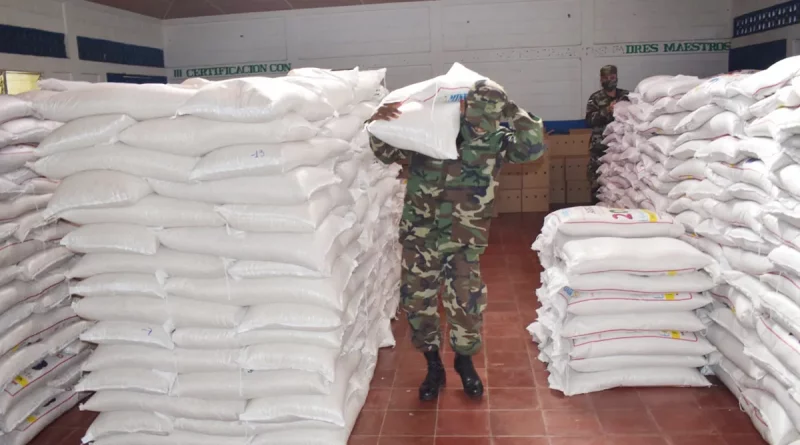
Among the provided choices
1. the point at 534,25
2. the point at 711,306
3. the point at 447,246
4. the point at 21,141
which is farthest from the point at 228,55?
the point at 711,306

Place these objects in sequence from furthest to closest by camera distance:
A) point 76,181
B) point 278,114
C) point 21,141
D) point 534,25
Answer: point 534,25 < point 21,141 < point 76,181 < point 278,114

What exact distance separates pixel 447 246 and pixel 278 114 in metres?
1.04

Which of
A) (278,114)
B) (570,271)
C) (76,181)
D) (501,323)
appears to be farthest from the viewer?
(501,323)

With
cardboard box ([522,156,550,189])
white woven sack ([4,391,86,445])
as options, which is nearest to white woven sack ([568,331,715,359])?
white woven sack ([4,391,86,445])

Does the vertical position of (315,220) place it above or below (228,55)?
below

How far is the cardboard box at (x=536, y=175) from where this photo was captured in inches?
300

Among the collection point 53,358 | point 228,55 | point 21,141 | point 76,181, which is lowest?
point 53,358

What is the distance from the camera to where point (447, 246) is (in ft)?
9.71

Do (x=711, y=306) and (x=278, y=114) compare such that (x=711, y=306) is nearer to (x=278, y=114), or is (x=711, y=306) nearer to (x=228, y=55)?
(x=278, y=114)

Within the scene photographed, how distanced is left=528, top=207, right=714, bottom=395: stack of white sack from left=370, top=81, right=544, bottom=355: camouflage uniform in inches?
17.9


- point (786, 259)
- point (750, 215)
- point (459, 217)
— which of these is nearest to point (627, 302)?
point (750, 215)

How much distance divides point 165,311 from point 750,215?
8.08ft

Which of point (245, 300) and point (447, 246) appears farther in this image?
point (447, 246)

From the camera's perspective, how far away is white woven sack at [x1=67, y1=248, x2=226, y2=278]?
8.23 feet
